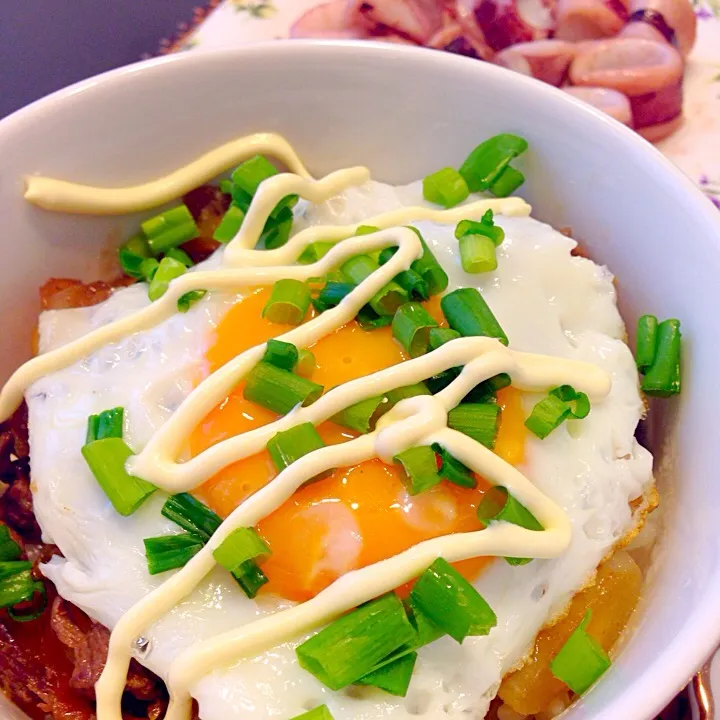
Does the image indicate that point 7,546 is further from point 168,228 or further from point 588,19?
point 588,19

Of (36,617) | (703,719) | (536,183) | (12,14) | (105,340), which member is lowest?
(703,719)

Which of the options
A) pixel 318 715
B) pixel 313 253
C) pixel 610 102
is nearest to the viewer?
pixel 318 715

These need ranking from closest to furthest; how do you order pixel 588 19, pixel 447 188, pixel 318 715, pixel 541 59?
pixel 318 715 < pixel 447 188 < pixel 541 59 < pixel 588 19

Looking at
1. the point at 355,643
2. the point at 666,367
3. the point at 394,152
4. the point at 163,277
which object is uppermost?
the point at 394,152

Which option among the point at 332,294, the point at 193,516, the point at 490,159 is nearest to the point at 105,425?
the point at 193,516

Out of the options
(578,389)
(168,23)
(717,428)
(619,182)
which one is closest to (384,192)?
(619,182)

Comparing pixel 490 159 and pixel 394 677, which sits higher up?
pixel 490 159

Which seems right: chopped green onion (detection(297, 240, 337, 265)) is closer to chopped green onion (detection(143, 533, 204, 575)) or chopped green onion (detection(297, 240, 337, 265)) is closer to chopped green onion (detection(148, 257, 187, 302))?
chopped green onion (detection(148, 257, 187, 302))

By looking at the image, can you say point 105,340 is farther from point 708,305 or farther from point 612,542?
point 708,305
